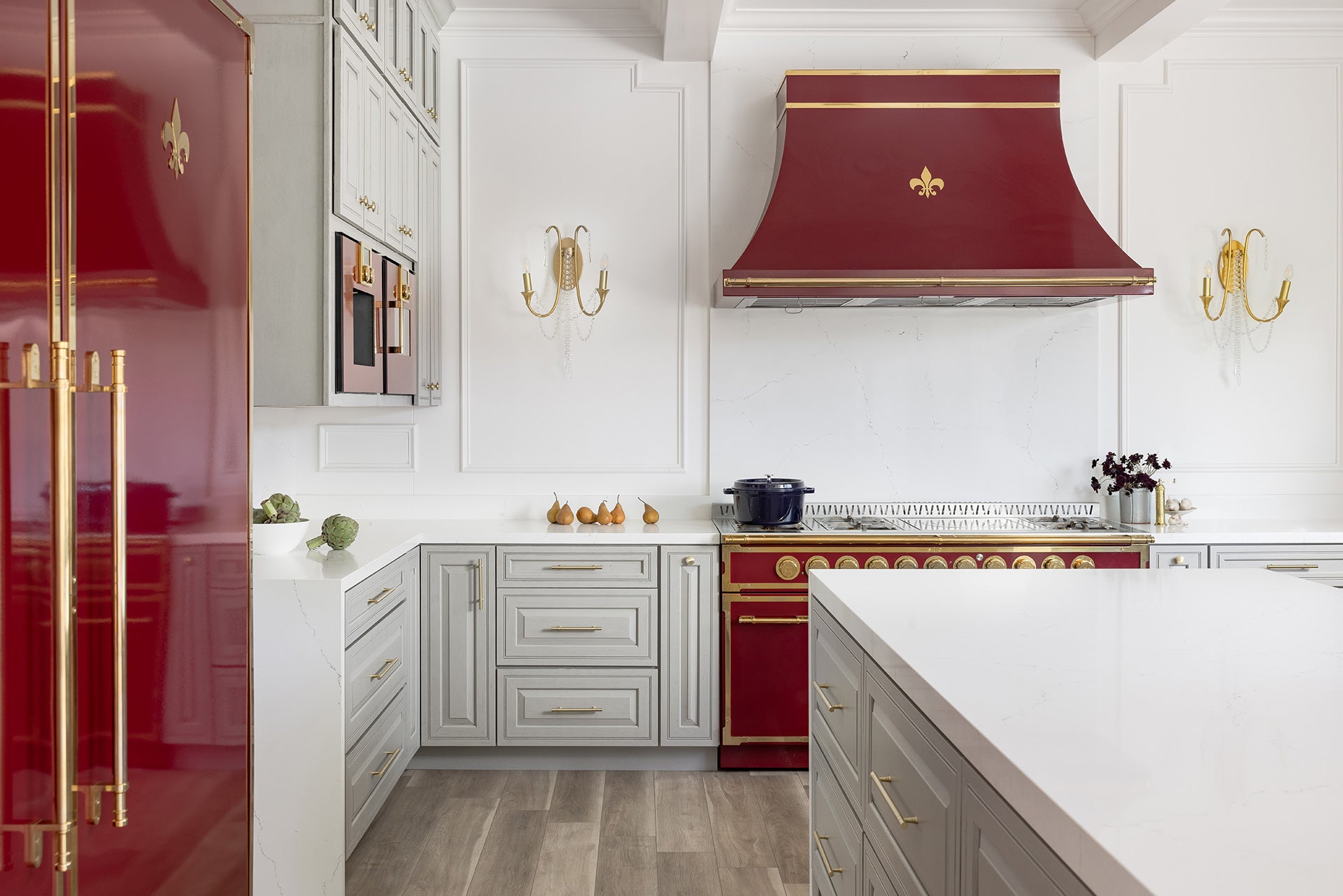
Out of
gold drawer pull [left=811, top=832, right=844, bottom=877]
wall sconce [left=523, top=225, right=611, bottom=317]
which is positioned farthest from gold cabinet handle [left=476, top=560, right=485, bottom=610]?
gold drawer pull [left=811, top=832, right=844, bottom=877]

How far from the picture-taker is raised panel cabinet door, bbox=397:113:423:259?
3.10 meters

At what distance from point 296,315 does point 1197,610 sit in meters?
2.29

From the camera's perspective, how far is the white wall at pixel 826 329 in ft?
12.0

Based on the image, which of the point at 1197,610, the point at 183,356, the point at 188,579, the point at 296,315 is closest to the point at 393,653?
the point at 296,315

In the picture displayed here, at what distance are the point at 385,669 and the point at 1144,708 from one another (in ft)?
7.21

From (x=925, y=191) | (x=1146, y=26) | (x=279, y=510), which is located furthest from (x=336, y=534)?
(x=1146, y=26)

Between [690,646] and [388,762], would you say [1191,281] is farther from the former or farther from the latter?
[388,762]

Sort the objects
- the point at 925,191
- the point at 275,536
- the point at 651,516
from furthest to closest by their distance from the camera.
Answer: the point at 651,516 → the point at 925,191 → the point at 275,536

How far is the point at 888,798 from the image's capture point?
1.48 m

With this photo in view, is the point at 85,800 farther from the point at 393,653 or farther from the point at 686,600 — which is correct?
the point at 686,600

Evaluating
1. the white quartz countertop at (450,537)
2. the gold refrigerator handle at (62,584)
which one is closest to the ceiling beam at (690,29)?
the white quartz countertop at (450,537)

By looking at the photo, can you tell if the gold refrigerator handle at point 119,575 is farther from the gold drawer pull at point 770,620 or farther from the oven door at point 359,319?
the gold drawer pull at point 770,620

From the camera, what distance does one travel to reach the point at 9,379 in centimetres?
108

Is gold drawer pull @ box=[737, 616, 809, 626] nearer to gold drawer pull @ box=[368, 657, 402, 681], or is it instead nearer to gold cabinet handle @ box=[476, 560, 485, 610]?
gold cabinet handle @ box=[476, 560, 485, 610]
